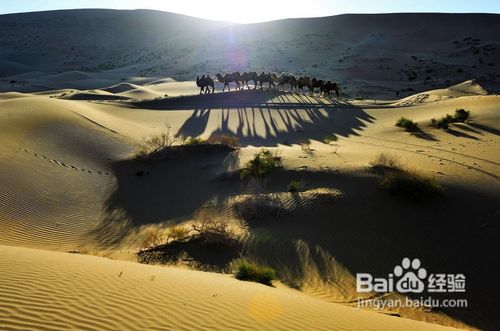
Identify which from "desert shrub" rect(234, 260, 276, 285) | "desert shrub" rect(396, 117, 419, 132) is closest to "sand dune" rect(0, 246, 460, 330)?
"desert shrub" rect(234, 260, 276, 285)

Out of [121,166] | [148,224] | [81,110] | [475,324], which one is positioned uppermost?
[81,110]

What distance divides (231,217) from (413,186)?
5084mm

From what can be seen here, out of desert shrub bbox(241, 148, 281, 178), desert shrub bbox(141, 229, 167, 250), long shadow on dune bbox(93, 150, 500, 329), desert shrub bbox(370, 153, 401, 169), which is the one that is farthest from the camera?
desert shrub bbox(241, 148, 281, 178)

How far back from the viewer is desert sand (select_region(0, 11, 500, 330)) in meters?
6.01

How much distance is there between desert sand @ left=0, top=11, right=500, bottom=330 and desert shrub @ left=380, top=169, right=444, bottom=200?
30cm

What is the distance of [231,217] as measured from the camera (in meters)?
11.8

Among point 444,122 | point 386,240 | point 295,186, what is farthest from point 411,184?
point 444,122

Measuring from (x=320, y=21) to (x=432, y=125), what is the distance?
85.7 m

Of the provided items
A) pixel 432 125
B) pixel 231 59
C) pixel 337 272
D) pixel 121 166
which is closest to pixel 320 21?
pixel 231 59

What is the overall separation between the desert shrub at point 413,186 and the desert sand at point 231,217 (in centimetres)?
30

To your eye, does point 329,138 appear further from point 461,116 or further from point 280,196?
point 280,196

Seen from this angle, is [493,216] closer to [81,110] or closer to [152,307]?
[152,307]

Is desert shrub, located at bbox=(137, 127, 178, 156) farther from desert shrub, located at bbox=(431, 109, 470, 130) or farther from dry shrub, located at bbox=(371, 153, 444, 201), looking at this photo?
desert shrub, located at bbox=(431, 109, 470, 130)

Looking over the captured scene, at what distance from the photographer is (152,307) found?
573cm
